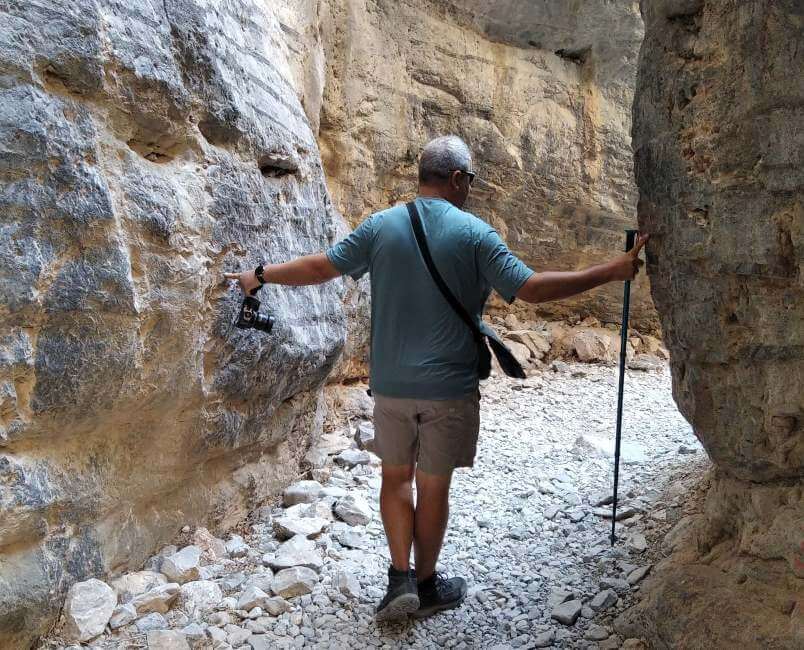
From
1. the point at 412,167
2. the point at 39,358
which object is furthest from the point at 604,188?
the point at 39,358

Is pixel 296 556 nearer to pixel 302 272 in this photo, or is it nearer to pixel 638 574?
pixel 302 272

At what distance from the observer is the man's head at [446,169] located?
264 centimetres

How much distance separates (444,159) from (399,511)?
1.38 metres

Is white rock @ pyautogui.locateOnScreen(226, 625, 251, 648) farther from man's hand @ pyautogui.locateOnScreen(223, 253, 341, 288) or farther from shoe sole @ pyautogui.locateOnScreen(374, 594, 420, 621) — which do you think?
man's hand @ pyautogui.locateOnScreen(223, 253, 341, 288)

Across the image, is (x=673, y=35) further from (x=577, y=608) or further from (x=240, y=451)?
(x=240, y=451)

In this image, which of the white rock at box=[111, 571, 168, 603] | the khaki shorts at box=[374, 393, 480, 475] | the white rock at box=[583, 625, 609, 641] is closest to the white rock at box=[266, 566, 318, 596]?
the white rock at box=[111, 571, 168, 603]

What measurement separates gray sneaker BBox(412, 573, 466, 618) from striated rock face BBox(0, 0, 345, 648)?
1199 millimetres

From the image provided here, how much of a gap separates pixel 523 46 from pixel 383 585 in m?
6.94

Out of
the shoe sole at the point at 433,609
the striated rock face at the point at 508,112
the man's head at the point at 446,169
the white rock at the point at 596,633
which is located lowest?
the shoe sole at the point at 433,609

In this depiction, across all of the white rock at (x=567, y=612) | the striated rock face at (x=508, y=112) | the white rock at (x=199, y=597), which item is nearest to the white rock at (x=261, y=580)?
the white rock at (x=199, y=597)

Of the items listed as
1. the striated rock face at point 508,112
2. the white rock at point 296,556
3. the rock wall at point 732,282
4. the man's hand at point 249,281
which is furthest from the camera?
the striated rock face at point 508,112

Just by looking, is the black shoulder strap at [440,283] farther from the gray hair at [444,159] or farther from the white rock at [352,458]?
the white rock at [352,458]

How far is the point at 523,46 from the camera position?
26.5ft

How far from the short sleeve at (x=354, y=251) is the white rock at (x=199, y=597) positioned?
142 cm
